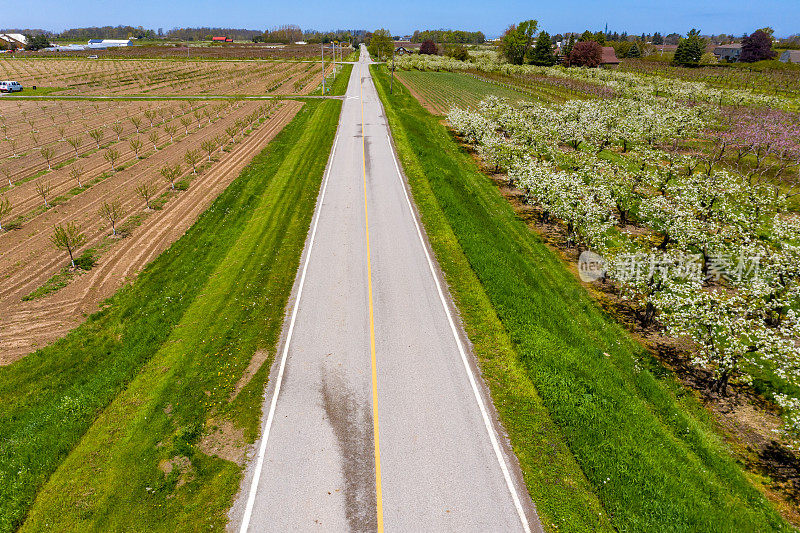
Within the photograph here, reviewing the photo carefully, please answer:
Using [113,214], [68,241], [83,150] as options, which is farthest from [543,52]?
[68,241]

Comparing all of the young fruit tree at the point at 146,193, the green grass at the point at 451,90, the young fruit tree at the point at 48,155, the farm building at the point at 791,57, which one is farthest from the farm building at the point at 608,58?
the young fruit tree at the point at 48,155

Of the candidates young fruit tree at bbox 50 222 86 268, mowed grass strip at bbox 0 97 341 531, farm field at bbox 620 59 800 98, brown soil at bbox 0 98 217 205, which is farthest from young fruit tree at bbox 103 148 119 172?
farm field at bbox 620 59 800 98

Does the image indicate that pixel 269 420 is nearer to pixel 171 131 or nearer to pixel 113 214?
pixel 113 214

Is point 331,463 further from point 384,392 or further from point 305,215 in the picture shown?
point 305,215

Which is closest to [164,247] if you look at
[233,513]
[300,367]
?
[300,367]

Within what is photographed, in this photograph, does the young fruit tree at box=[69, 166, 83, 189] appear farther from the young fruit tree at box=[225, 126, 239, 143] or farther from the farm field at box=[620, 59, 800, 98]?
the farm field at box=[620, 59, 800, 98]
